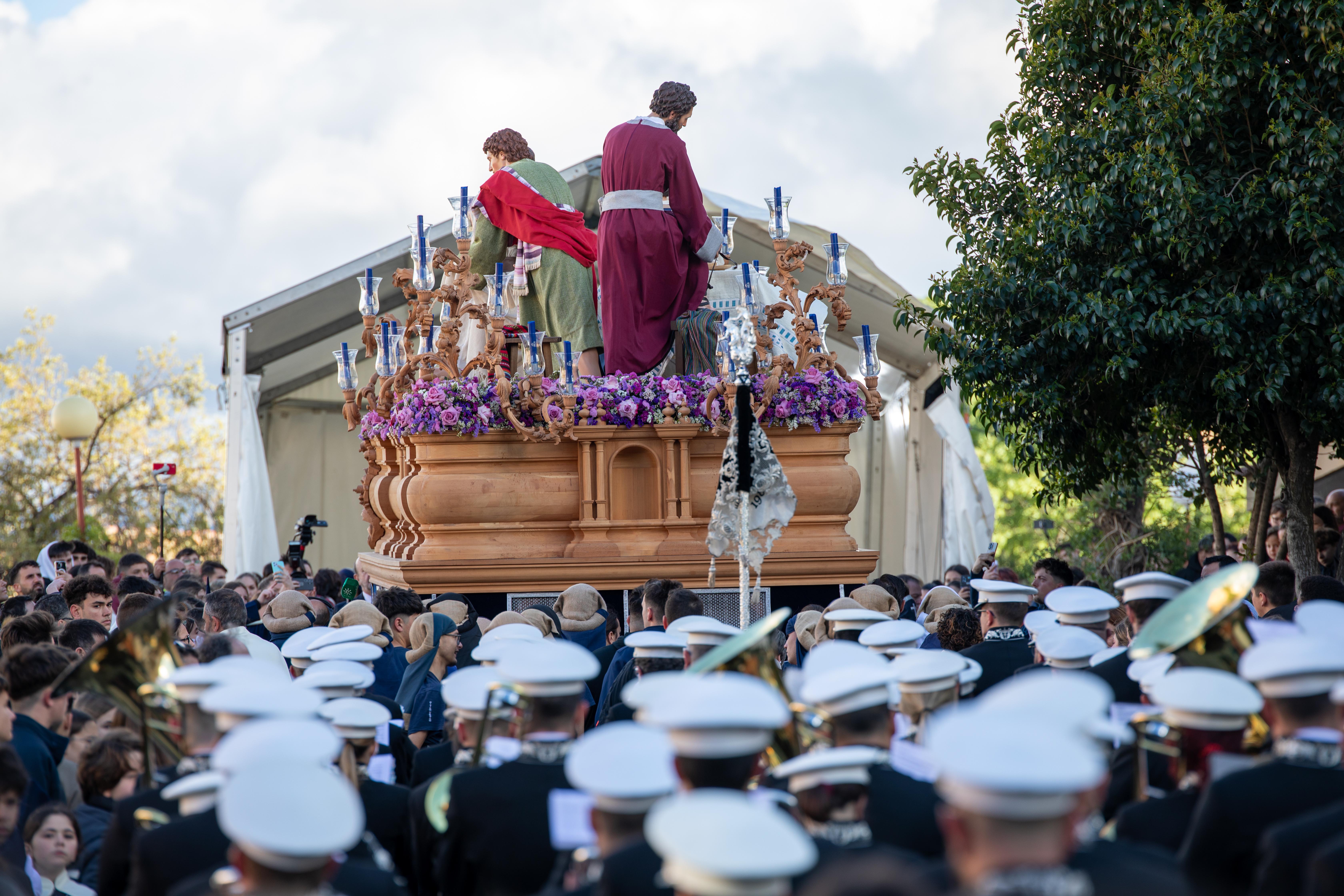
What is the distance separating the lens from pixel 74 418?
16859mm

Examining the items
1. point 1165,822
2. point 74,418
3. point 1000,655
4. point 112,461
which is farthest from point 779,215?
point 112,461

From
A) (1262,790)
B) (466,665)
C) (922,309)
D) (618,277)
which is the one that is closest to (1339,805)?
(1262,790)

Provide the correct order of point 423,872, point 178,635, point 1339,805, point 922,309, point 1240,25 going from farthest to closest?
point 922,309
point 1240,25
point 178,635
point 423,872
point 1339,805

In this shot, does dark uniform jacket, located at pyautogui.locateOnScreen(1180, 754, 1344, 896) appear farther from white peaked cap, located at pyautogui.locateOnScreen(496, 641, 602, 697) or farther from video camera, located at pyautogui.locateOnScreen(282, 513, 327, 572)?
video camera, located at pyautogui.locateOnScreen(282, 513, 327, 572)

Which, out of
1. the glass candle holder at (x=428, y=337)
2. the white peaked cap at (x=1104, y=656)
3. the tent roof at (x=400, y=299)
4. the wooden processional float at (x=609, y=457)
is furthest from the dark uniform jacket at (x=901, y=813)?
the tent roof at (x=400, y=299)

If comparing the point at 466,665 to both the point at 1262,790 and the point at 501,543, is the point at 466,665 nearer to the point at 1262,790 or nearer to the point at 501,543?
the point at 501,543

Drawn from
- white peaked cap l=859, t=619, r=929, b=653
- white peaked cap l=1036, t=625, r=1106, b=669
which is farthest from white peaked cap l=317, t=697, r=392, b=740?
white peaked cap l=1036, t=625, r=1106, b=669

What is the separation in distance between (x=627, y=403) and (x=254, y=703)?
7.06 meters

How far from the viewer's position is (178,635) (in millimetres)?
7312

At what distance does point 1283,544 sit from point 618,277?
5343mm

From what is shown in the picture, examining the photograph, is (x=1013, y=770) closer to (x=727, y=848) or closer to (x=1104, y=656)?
(x=727, y=848)

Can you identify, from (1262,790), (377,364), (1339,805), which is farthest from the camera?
(377,364)

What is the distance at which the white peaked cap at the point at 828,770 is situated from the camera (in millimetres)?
3348

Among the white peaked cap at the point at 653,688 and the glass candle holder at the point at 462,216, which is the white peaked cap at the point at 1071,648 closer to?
the white peaked cap at the point at 653,688
